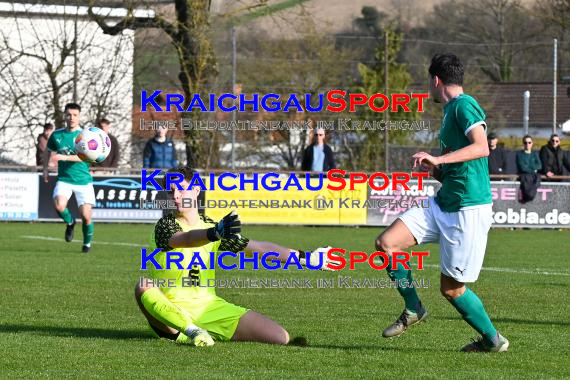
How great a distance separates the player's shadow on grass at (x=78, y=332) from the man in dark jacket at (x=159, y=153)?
13.3m

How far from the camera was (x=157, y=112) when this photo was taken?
31.8 meters

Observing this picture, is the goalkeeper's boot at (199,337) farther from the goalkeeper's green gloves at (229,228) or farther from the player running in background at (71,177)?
the player running in background at (71,177)

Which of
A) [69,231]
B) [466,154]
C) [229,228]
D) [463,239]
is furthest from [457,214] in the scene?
[69,231]

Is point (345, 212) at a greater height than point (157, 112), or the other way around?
point (157, 112)

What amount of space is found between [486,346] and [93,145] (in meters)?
8.35

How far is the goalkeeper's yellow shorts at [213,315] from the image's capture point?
8570mm

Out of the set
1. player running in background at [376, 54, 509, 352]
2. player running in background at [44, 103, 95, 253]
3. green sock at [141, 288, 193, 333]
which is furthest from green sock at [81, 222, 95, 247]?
player running in background at [376, 54, 509, 352]

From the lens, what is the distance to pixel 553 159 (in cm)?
2636

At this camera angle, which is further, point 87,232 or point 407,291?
point 87,232

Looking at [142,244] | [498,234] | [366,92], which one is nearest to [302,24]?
[366,92]

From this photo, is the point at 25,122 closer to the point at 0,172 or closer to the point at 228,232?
the point at 0,172

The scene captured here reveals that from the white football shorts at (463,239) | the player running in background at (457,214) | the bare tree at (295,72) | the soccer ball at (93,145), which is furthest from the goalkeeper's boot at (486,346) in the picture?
the bare tree at (295,72)

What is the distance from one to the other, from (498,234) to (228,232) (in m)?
17.5

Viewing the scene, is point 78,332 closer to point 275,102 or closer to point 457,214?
point 457,214
